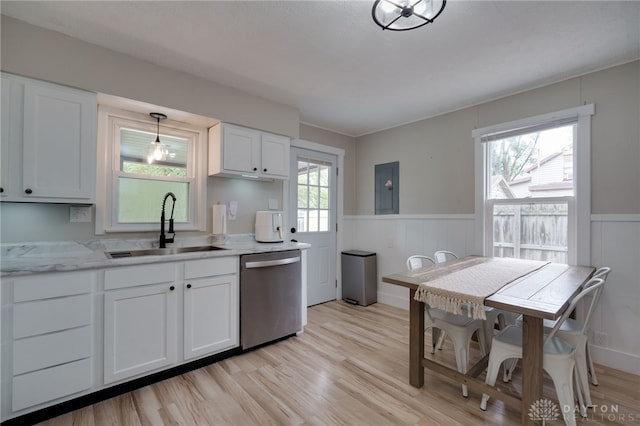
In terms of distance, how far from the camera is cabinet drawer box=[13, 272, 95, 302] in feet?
5.26

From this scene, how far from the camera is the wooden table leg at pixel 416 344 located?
2.02 meters

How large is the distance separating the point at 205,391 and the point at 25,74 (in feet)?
7.74

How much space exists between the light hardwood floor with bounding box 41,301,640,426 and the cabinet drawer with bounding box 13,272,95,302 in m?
0.74

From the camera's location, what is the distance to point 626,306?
2.28m

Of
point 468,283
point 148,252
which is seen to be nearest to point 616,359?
point 468,283

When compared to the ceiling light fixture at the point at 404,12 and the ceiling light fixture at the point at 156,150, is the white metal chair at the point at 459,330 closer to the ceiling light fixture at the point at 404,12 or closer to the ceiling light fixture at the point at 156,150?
the ceiling light fixture at the point at 404,12

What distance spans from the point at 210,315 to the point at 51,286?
1.01m

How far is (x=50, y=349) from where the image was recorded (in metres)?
1.68

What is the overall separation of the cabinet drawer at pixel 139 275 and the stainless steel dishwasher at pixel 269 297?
0.58m

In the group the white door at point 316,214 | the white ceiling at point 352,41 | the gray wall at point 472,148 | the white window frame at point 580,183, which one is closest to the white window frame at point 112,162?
the white ceiling at point 352,41

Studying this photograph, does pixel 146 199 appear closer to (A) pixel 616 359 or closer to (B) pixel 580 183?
(B) pixel 580 183

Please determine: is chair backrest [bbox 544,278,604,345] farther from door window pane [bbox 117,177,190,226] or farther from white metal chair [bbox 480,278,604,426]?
door window pane [bbox 117,177,190,226]

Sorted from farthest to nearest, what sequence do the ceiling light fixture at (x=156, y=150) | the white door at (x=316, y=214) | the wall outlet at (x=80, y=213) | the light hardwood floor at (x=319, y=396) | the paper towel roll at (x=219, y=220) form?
the white door at (x=316, y=214) → the paper towel roll at (x=219, y=220) → the ceiling light fixture at (x=156, y=150) → the wall outlet at (x=80, y=213) → the light hardwood floor at (x=319, y=396)

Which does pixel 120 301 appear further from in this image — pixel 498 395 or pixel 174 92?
pixel 498 395
